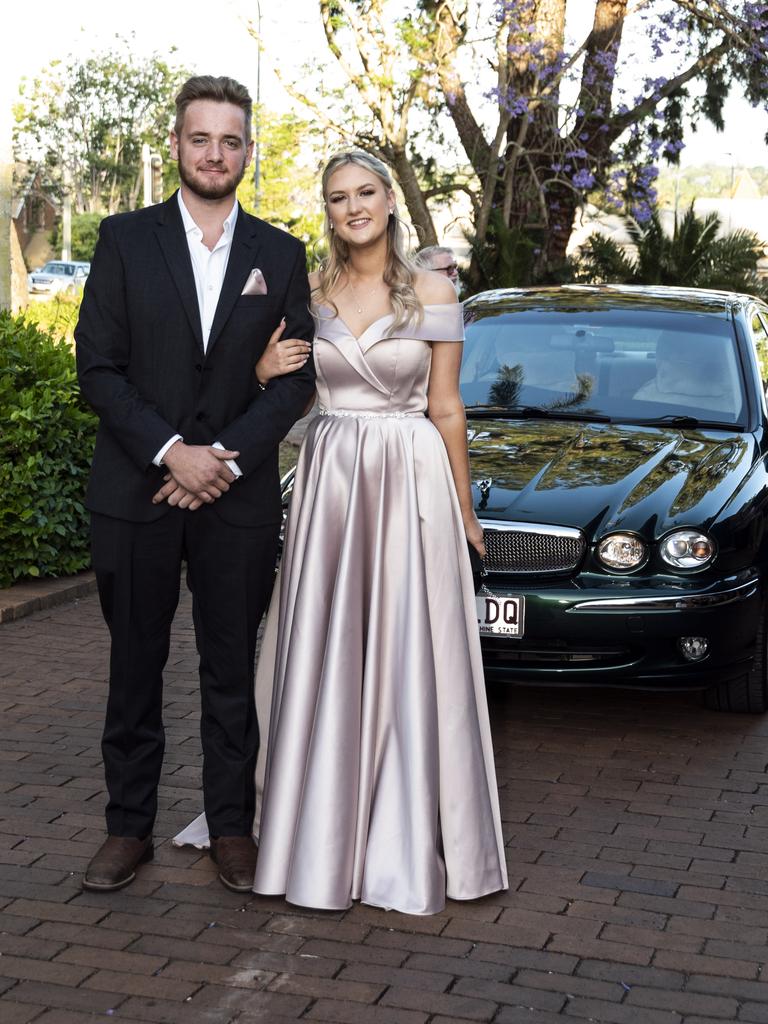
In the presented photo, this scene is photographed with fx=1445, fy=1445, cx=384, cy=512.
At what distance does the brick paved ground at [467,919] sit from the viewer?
3492 mm

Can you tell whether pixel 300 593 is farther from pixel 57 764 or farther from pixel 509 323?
pixel 509 323

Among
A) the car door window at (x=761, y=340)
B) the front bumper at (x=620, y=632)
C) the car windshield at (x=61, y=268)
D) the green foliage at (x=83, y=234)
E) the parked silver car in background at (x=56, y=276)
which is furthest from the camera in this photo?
the green foliage at (x=83, y=234)

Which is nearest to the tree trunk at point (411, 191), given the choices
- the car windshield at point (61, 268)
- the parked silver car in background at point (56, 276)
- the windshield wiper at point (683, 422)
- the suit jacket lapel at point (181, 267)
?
the windshield wiper at point (683, 422)

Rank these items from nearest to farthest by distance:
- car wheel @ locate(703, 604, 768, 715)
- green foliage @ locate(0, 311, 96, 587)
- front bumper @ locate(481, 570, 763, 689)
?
front bumper @ locate(481, 570, 763, 689), car wheel @ locate(703, 604, 768, 715), green foliage @ locate(0, 311, 96, 587)

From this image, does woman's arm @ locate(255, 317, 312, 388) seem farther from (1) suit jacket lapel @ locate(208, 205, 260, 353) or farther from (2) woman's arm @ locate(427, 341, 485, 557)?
(2) woman's arm @ locate(427, 341, 485, 557)

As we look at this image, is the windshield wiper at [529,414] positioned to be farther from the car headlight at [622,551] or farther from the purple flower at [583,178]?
the purple flower at [583,178]

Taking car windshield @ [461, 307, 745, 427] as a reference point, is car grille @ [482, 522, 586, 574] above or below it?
below

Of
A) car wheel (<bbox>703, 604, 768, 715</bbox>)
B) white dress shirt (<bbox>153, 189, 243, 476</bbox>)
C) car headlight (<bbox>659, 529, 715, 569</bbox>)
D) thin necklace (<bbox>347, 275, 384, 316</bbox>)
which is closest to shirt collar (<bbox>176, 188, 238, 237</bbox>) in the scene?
white dress shirt (<bbox>153, 189, 243, 476</bbox>)

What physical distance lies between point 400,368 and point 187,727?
7.44 feet

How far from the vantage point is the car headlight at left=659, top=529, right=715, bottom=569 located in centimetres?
550

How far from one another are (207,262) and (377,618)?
1120 millimetres

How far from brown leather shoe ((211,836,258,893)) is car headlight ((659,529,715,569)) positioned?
80.8 inches

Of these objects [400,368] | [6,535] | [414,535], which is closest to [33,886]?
[414,535]

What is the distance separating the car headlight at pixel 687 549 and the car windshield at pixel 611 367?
42.8 inches
